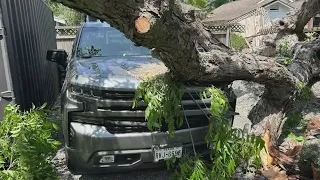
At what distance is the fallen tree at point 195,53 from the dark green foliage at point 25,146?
135 centimetres

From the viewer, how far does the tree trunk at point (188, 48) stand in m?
1.91

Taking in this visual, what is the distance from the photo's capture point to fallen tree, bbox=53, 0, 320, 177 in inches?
75.5

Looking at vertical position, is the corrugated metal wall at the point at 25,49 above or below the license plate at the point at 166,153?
above

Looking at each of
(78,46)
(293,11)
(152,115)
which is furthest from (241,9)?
(152,115)

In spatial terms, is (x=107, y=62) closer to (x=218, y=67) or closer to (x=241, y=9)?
(x=218, y=67)

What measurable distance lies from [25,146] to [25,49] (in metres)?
2.91

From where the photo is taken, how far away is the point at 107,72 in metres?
3.43

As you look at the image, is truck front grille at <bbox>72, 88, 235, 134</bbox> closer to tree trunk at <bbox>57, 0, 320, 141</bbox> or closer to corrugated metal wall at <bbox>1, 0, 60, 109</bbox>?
tree trunk at <bbox>57, 0, 320, 141</bbox>

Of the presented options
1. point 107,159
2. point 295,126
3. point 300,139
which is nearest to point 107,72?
point 107,159

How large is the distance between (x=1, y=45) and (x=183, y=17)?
8.00 feet

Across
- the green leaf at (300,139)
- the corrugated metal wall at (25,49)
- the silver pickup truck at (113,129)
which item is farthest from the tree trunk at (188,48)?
the corrugated metal wall at (25,49)

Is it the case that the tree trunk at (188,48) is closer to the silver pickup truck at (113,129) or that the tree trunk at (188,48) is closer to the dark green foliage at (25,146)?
the silver pickup truck at (113,129)

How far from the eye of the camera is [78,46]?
4.66 meters

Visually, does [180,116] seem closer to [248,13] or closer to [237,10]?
[248,13]
